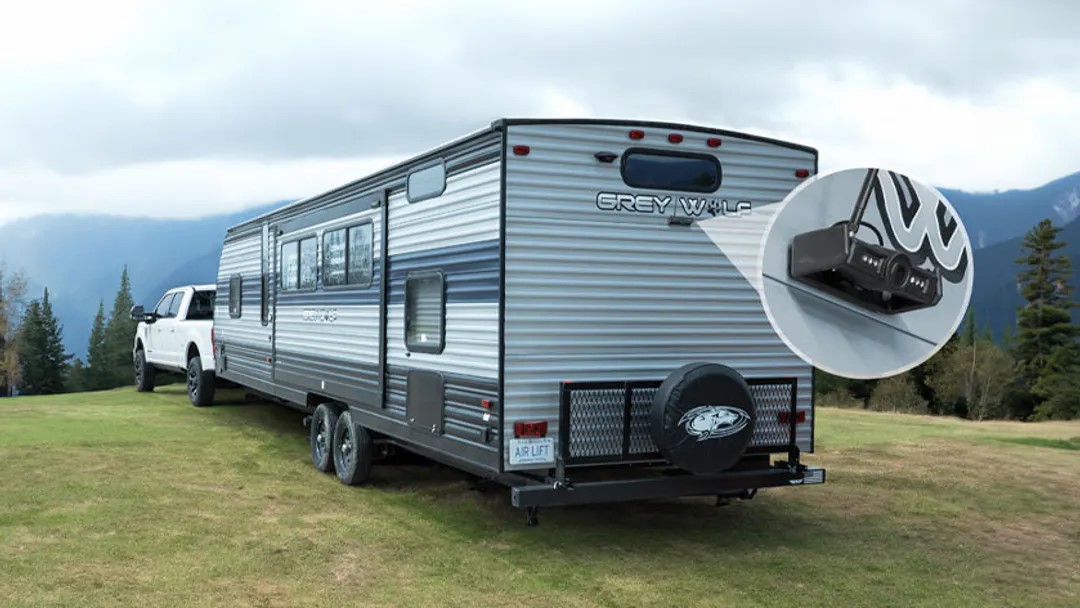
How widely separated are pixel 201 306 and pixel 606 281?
10.7 m

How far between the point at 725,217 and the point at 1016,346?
6184 cm

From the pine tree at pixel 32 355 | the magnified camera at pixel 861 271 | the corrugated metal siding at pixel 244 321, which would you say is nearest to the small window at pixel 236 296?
the corrugated metal siding at pixel 244 321

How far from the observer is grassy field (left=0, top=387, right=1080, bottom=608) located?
18.6ft

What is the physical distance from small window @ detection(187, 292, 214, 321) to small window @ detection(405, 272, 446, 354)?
8742mm

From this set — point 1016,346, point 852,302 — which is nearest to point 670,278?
point 852,302

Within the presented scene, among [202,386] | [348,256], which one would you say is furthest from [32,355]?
[348,256]

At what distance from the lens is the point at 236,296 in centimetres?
1279

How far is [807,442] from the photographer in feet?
23.4

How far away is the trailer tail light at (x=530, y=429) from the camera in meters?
6.21

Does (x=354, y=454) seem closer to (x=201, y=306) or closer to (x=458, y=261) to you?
(x=458, y=261)

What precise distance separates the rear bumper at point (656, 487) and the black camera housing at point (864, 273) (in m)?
2.13

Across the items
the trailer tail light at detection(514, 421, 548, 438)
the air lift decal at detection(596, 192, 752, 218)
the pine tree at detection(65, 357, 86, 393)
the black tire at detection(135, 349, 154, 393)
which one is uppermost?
the air lift decal at detection(596, 192, 752, 218)

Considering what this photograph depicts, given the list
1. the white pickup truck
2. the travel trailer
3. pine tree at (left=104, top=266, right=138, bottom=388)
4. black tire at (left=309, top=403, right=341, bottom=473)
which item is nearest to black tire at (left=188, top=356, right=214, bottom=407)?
the white pickup truck

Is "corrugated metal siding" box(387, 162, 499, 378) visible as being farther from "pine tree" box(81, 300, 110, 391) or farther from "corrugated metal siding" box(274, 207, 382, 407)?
"pine tree" box(81, 300, 110, 391)
